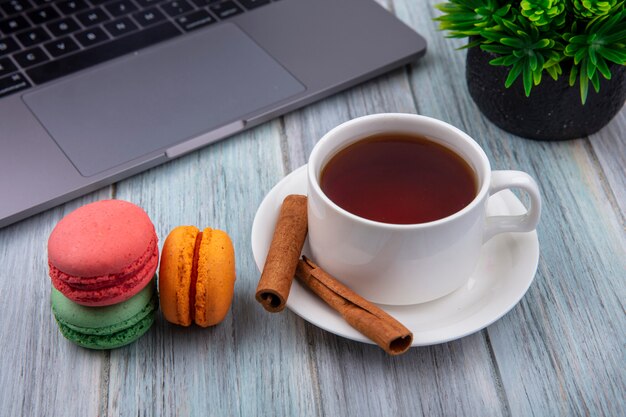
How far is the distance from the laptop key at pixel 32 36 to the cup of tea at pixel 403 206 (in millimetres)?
558

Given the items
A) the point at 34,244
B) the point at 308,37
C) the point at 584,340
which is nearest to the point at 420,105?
the point at 308,37

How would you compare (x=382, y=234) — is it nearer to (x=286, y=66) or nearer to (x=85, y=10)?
(x=286, y=66)

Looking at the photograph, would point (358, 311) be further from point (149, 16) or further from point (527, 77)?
point (149, 16)

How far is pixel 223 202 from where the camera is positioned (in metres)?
0.94

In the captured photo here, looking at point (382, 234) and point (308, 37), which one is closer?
point (382, 234)

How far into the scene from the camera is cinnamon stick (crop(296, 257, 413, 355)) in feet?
2.28

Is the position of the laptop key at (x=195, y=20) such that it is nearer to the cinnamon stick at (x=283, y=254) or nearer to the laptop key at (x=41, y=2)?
the laptop key at (x=41, y=2)

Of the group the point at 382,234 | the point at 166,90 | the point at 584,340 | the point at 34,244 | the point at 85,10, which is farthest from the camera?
the point at 85,10

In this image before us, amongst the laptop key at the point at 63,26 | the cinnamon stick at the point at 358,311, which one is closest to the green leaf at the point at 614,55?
the cinnamon stick at the point at 358,311

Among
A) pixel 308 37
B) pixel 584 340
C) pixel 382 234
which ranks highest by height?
pixel 382 234

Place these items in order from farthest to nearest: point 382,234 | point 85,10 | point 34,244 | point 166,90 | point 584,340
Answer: point 85,10, point 166,90, point 34,244, point 584,340, point 382,234

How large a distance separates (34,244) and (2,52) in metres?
0.34

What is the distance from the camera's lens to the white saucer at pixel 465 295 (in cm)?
72

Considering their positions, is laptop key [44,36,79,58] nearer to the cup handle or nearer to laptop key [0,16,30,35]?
laptop key [0,16,30,35]
